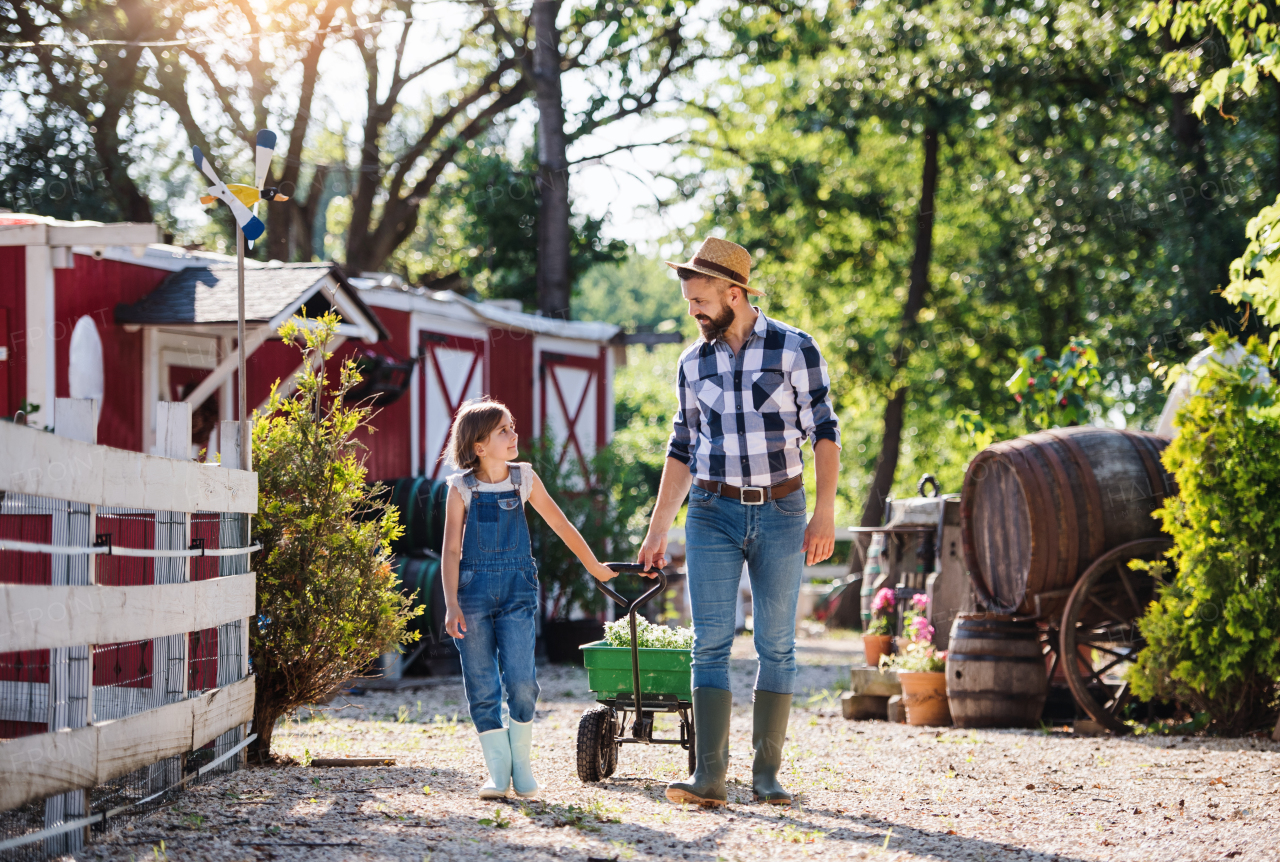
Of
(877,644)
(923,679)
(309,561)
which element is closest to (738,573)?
(309,561)

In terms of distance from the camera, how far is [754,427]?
4.78 m

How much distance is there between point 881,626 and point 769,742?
17.6ft

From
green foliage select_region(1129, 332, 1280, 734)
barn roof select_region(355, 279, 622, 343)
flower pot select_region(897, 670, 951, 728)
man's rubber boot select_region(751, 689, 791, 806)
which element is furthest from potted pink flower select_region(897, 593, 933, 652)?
barn roof select_region(355, 279, 622, 343)

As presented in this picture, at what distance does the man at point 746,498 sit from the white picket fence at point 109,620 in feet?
5.42

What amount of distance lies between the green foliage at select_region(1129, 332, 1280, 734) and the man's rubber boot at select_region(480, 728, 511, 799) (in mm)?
3927

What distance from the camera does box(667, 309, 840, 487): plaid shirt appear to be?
4781mm

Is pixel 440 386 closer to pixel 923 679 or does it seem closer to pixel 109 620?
pixel 923 679

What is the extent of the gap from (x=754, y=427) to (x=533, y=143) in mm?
21046

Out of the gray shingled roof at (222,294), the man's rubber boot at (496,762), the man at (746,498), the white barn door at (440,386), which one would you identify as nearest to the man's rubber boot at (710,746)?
the man at (746,498)

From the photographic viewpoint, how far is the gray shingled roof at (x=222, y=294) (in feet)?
34.7

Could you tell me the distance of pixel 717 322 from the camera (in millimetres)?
4867

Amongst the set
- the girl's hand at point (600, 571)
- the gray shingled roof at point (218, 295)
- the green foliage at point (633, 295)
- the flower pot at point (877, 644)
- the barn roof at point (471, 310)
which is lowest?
the flower pot at point (877, 644)

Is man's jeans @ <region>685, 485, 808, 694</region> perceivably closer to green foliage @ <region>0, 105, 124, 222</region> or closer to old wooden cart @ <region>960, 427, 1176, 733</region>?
old wooden cart @ <region>960, 427, 1176, 733</region>

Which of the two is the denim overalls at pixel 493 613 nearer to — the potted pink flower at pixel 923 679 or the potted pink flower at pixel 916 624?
the potted pink flower at pixel 923 679
